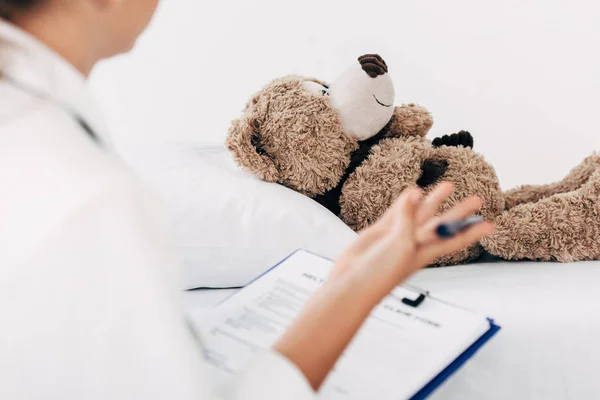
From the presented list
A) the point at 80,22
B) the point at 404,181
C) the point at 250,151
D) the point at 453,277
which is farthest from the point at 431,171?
the point at 80,22

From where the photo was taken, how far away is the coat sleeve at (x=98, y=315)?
35 cm

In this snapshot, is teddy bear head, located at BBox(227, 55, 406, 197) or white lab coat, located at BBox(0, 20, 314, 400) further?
teddy bear head, located at BBox(227, 55, 406, 197)

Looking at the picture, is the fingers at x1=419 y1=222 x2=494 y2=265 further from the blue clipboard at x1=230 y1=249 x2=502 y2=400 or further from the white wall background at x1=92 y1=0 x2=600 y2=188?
the white wall background at x1=92 y1=0 x2=600 y2=188

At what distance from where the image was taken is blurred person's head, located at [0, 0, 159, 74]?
1.39ft

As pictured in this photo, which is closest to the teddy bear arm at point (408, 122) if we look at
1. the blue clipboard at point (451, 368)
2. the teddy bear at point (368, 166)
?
the teddy bear at point (368, 166)

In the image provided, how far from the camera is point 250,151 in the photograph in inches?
35.8

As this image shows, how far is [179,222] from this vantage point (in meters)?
0.88

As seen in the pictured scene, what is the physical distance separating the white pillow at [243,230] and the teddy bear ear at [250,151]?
23 millimetres

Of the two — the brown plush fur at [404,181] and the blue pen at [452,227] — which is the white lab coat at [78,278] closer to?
the blue pen at [452,227]

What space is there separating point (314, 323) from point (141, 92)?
1.16 meters

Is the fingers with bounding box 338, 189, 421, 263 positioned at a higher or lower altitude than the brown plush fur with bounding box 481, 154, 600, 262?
higher

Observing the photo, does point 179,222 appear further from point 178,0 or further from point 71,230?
point 178,0

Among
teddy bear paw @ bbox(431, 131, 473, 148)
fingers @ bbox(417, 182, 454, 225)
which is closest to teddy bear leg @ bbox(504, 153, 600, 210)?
teddy bear paw @ bbox(431, 131, 473, 148)

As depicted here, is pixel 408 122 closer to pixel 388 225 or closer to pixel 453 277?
pixel 453 277
